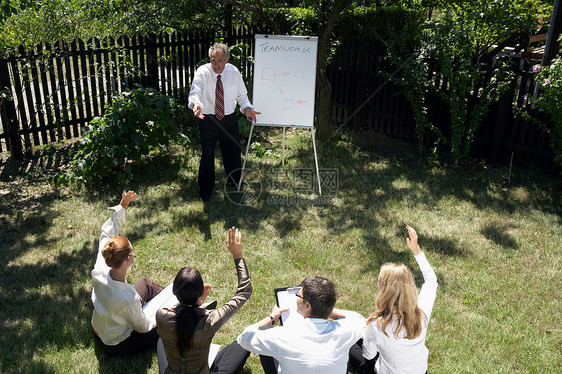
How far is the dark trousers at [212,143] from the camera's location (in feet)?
21.2

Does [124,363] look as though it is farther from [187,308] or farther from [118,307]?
[187,308]

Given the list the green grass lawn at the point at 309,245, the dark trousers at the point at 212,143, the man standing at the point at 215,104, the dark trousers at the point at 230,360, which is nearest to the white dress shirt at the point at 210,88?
the man standing at the point at 215,104

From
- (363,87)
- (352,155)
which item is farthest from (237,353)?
(363,87)

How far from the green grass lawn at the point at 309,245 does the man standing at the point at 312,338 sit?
39.4 inches

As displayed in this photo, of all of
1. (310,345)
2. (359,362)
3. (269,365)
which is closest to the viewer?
(310,345)

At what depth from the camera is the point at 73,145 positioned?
27.1ft

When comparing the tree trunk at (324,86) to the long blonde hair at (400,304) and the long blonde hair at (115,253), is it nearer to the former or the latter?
the long blonde hair at (115,253)

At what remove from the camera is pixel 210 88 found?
6.33 metres

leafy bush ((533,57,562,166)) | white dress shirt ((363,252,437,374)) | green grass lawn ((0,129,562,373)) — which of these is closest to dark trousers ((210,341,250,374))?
green grass lawn ((0,129,562,373))

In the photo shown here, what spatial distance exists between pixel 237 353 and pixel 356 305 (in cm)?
145

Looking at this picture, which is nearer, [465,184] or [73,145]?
[465,184]

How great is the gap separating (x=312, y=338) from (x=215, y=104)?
13.1 ft

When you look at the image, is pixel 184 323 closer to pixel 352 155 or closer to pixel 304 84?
pixel 304 84

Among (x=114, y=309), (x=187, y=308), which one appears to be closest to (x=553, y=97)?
(x=187, y=308)
